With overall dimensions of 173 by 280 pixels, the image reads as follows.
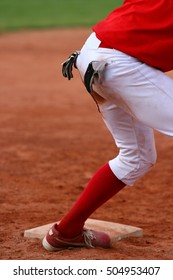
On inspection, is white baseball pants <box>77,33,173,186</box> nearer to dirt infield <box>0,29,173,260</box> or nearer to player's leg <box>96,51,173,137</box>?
player's leg <box>96,51,173,137</box>

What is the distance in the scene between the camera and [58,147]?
25.3ft

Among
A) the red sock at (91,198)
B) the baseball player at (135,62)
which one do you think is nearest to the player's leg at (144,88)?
the baseball player at (135,62)

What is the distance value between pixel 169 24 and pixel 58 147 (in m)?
3.78

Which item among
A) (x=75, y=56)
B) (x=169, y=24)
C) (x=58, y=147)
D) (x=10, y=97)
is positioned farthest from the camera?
(x=10, y=97)

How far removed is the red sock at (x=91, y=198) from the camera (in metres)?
4.57

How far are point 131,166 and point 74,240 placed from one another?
1.78 ft

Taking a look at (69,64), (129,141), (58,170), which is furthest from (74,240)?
(58,170)

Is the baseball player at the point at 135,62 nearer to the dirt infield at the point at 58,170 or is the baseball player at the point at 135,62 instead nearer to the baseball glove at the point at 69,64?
the baseball glove at the point at 69,64

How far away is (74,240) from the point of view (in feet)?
15.1

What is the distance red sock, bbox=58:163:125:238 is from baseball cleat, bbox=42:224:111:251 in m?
0.04

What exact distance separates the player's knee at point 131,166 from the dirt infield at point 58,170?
1.41 ft

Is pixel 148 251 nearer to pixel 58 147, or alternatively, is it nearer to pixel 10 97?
pixel 58 147

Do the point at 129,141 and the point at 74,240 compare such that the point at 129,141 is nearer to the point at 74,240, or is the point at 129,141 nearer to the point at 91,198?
the point at 91,198
